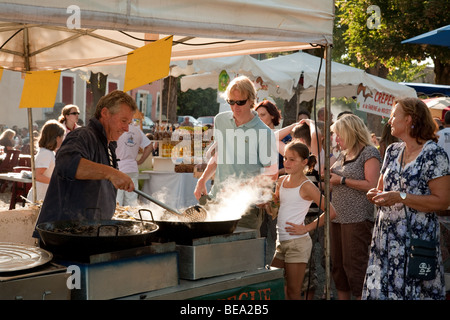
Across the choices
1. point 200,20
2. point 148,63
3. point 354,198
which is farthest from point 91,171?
point 354,198

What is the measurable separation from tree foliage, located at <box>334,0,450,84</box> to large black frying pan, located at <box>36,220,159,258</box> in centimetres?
1065

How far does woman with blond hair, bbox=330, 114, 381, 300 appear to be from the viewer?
4.54 metres

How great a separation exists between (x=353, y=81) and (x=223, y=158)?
256 inches

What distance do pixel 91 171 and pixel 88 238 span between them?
2.02 ft

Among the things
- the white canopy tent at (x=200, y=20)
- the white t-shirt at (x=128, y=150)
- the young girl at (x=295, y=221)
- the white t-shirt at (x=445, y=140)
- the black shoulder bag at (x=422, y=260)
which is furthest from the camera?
the white t-shirt at (x=128, y=150)

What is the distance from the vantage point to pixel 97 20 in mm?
2404

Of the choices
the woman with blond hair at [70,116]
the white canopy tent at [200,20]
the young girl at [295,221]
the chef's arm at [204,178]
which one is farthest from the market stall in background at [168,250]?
the woman with blond hair at [70,116]

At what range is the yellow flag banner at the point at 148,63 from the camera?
2.90 metres

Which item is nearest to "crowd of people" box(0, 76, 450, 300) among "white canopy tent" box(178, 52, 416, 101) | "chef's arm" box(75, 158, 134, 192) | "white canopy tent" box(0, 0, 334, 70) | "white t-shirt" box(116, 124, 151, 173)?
"chef's arm" box(75, 158, 134, 192)

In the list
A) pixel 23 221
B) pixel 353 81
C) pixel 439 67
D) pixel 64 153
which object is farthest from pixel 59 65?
pixel 439 67

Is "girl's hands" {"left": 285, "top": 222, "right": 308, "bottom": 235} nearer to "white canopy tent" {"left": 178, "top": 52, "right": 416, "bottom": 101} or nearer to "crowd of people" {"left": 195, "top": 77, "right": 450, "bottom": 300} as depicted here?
"crowd of people" {"left": 195, "top": 77, "right": 450, "bottom": 300}

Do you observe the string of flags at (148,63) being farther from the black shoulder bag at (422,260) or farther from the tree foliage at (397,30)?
the tree foliage at (397,30)

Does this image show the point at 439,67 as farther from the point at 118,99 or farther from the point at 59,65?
the point at 118,99

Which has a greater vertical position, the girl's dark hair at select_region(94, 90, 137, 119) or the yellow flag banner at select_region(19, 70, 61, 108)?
the yellow flag banner at select_region(19, 70, 61, 108)
